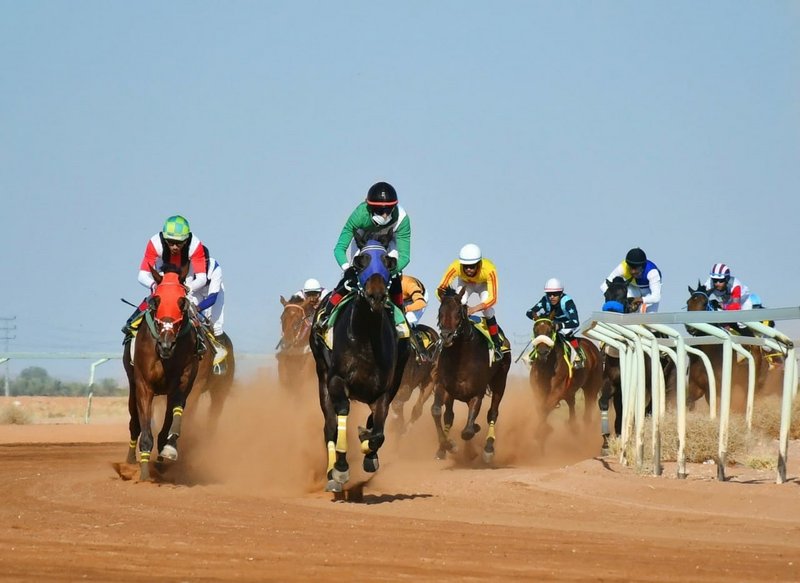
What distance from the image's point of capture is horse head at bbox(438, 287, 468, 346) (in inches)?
717

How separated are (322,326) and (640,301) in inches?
326

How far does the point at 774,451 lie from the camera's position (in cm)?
1695

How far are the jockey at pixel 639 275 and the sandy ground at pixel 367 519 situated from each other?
3.32 metres

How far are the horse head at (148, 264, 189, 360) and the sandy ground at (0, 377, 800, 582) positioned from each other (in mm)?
1457

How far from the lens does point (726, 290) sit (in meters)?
24.6

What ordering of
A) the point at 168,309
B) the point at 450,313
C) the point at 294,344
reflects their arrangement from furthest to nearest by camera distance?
the point at 294,344 → the point at 450,313 → the point at 168,309

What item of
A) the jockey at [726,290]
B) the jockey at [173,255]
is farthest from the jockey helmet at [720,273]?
the jockey at [173,255]

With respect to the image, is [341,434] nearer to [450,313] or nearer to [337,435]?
[337,435]

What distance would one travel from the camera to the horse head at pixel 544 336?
70.8 ft

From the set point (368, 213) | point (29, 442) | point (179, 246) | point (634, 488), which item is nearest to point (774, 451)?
point (634, 488)

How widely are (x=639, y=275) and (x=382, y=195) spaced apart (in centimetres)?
830

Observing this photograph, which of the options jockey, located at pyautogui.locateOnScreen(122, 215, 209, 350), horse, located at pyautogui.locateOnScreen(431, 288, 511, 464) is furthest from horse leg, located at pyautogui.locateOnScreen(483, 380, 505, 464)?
A: jockey, located at pyautogui.locateOnScreen(122, 215, 209, 350)

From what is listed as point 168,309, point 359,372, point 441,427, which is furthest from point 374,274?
point 441,427

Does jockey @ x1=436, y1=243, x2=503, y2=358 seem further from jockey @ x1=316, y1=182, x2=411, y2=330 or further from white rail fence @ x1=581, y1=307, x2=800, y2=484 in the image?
jockey @ x1=316, y1=182, x2=411, y2=330
